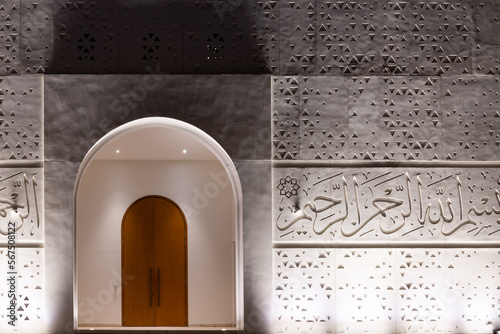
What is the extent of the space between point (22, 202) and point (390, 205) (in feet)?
13.6

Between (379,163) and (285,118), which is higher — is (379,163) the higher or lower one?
the lower one

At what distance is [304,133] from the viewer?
216 inches

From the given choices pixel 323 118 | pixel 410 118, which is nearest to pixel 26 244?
pixel 323 118

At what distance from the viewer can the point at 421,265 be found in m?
5.44

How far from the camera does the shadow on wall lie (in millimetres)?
5465

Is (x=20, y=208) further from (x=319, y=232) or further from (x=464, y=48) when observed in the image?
(x=464, y=48)

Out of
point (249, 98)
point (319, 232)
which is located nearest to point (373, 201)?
point (319, 232)

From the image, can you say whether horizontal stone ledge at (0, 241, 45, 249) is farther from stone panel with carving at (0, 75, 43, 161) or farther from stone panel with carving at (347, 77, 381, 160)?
stone panel with carving at (347, 77, 381, 160)

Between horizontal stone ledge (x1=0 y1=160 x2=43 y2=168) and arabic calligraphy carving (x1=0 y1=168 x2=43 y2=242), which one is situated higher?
horizontal stone ledge (x1=0 y1=160 x2=43 y2=168)

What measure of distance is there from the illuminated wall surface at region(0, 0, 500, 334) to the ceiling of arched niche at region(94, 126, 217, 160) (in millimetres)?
1447

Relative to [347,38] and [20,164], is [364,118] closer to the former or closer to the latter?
[347,38]

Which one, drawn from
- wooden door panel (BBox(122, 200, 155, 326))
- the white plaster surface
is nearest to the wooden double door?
wooden door panel (BBox(122, 200, 155, 326))

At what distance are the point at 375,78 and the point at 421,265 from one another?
7.20 feet

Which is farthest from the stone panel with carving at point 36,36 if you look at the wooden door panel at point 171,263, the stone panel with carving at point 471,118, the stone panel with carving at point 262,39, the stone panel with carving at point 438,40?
the stone panel with carving at point 471,118
